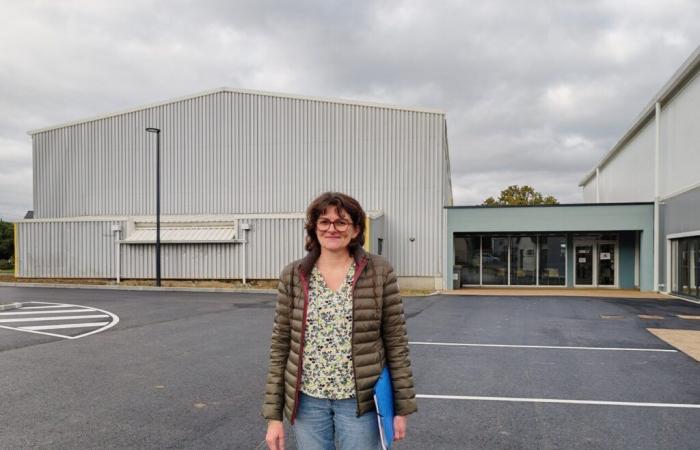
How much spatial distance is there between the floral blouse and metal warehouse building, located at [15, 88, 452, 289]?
60.8 ft

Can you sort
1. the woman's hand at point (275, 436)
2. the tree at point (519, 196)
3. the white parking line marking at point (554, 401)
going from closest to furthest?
the woman's hand at point (275, 436) → the white parking line marking at point (554, 401) → the tree at point (519, 196)

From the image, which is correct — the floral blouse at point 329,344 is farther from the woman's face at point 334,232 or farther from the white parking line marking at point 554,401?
the white parking line marking at point 554,401

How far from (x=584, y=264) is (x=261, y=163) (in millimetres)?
16242

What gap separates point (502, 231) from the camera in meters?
23.3

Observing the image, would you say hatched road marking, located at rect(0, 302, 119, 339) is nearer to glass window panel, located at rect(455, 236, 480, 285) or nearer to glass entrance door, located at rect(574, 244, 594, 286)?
glass window panel, located at rect(455, 236, 480, 285)

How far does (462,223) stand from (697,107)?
9725 millimetres

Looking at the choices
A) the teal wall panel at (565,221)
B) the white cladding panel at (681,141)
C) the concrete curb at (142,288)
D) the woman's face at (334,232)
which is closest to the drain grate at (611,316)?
the white cladding panel at (681,141)

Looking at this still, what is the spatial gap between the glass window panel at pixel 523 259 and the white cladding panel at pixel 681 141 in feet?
19.9

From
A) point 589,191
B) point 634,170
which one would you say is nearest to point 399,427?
point 634,170

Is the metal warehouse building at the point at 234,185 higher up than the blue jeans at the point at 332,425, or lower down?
higher up

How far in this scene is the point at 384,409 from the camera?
8.58ft

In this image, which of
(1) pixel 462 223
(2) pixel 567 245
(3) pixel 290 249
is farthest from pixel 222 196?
(2) pixel 567 245

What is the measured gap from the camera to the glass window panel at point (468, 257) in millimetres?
25547

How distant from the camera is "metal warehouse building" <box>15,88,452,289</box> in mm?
23312
